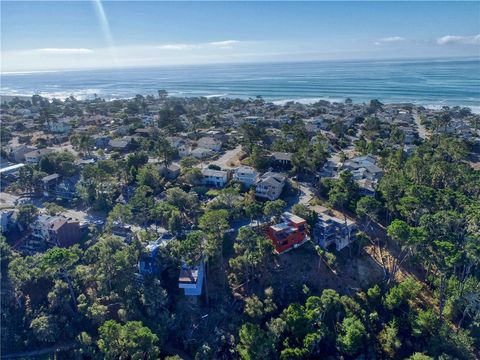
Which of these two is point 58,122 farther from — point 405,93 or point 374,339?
point 405,93

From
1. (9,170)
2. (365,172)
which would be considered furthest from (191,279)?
(9,170)

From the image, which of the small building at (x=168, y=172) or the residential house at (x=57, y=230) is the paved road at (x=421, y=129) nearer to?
the small building at (x=168, y=172)

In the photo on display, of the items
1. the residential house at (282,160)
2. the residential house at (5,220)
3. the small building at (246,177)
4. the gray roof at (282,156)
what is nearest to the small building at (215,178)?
the small building at (246,177)

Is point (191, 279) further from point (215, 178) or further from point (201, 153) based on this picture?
point (201, 153)

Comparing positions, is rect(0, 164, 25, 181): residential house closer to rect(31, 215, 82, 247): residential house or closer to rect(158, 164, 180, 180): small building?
rect(31, 215, 82, 247): residential house

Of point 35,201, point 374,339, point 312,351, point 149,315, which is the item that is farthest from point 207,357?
point 35,201

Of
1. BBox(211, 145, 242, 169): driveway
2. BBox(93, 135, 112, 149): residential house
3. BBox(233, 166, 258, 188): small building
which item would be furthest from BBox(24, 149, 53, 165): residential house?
BBox(233, 166, 258, 188): small building
